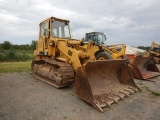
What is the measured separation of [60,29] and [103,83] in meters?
3.43

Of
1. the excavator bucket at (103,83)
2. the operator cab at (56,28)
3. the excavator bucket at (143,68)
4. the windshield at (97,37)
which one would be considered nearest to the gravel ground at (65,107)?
the excavator bucket at (103,83)

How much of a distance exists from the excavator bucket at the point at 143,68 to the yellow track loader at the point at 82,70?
2.41m

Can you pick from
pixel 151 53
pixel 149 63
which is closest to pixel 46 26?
pixel 149 63

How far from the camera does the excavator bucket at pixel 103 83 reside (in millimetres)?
4148

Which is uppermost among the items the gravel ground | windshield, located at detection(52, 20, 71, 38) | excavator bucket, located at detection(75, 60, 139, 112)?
windshield, located at detection(52, 20, 71, 38)

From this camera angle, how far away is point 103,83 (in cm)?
520

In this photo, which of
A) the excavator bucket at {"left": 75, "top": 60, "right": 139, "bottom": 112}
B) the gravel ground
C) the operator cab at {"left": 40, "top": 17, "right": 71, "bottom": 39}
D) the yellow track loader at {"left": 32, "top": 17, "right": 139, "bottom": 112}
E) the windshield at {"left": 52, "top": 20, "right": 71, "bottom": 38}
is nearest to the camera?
the gravel ground

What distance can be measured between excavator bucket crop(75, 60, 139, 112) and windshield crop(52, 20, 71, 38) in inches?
112

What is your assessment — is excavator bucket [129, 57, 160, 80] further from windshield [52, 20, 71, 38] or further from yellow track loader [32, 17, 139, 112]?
windshield [52, 20, 71, 38]

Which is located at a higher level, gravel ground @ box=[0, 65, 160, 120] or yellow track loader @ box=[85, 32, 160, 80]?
yellow track loader @ box=[85, 32, 160, 80]

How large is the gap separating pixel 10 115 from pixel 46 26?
14.8ft

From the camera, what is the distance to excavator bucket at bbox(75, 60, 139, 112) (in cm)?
415

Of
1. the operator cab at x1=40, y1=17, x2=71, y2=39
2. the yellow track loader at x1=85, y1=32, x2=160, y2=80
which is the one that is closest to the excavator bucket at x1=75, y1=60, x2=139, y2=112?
the yellow track loader at x1=85, y1=32, x2=160, y2=80

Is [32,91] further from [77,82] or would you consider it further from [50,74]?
[77,82]
